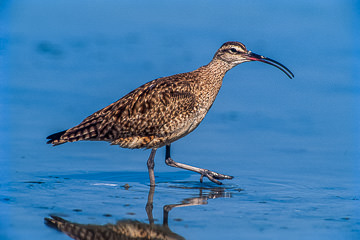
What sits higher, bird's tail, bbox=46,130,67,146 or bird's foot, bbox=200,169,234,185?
bird's tail, bbox=46,130,67,146

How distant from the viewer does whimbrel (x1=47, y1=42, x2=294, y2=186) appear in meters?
12.0

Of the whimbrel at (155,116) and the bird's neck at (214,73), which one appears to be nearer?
the whimbrel at (155,116)

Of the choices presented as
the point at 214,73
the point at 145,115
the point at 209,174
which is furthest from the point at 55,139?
the point at 214,73

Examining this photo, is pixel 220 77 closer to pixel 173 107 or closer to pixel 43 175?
pixel 173 107

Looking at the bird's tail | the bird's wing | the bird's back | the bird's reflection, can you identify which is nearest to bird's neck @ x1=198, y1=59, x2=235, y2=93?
the bird's back

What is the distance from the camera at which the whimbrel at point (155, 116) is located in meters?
12.0

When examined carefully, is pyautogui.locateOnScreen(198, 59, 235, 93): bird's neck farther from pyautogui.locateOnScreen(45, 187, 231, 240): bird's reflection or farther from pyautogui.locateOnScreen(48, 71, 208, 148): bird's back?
pyautogui.locateOnScreen(45, 187, 231, 240): bird's reflection

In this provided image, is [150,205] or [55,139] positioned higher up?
[55,139]

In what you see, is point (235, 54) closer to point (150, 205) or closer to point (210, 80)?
point (210, 80)

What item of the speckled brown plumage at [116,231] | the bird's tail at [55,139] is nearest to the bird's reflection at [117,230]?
the speckled brown plumage at [116,231]

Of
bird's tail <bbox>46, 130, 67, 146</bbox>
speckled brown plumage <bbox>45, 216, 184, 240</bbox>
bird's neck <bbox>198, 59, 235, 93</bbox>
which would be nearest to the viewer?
speckled brown plumage <bbox>45, 216, 184, 240</bbox>

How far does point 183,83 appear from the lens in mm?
12281

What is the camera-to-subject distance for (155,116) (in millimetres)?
12117

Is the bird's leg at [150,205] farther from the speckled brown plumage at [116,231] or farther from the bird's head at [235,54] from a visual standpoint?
the bird's head at [235,54]
